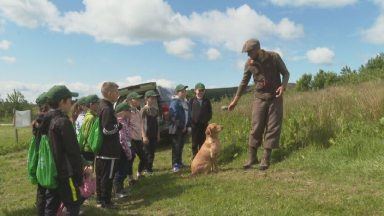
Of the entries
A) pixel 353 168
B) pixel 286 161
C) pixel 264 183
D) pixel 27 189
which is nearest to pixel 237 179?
pixel 264 183

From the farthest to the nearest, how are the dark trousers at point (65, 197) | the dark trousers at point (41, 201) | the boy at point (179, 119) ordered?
the boy at point (179, 119)
the dark trousers at point (41, 201)
the dark trousers at point (65, 197)

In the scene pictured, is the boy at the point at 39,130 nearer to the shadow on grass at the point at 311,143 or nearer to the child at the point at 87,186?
the child at the point at 87,186

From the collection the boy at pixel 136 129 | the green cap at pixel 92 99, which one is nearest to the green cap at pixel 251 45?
the boy at pixel 136 129

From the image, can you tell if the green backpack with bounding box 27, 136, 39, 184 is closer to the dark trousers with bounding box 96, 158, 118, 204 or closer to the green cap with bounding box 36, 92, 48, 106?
the green cap with bounding box 36, 92, 48, 106

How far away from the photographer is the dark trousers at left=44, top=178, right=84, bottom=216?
4.93m

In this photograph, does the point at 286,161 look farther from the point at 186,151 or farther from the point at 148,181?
the point at 186,151

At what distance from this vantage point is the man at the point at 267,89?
861cm

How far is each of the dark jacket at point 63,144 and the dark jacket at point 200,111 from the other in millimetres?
5529

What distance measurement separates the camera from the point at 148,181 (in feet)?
29.6

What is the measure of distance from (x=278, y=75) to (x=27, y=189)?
517 centimetres

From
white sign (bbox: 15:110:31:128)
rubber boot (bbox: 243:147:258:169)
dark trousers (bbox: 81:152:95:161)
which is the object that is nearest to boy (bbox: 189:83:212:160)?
rubber boot (bbox: 243:147:258:169)

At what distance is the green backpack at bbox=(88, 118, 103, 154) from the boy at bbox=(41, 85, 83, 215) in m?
1.76

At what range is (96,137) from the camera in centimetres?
683

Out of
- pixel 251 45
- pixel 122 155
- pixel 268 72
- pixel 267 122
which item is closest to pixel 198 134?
pixel 267 122
